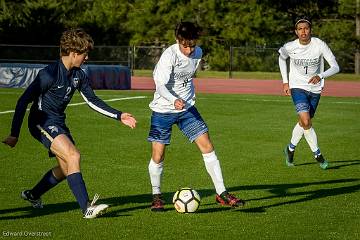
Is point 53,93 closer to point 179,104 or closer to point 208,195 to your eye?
point 179,104

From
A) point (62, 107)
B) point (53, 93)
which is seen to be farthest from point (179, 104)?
point (53, 93)

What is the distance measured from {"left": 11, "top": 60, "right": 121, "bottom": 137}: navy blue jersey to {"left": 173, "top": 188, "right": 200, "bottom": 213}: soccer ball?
1.13 meters

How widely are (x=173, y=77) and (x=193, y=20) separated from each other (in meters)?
45.4

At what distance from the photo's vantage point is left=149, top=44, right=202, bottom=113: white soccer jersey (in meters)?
9.70

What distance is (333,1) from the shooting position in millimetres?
58469

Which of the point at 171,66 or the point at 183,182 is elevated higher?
the point at 171,66

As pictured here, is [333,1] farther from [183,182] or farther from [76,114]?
[183,182]

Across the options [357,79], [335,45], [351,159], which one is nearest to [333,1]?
[335,45]

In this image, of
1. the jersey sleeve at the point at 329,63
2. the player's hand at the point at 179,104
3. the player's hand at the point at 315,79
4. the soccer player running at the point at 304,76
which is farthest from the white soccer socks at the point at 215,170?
the soccer player running at the point at 304,76

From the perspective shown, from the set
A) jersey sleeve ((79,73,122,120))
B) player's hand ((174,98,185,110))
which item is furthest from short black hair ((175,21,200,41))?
jersey sleeve ((79,73,122,120))

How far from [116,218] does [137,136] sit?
8.34 m

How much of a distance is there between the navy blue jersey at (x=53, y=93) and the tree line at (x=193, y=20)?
1664 inches

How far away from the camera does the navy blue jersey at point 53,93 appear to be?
8.84 meters

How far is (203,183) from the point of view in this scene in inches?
467
